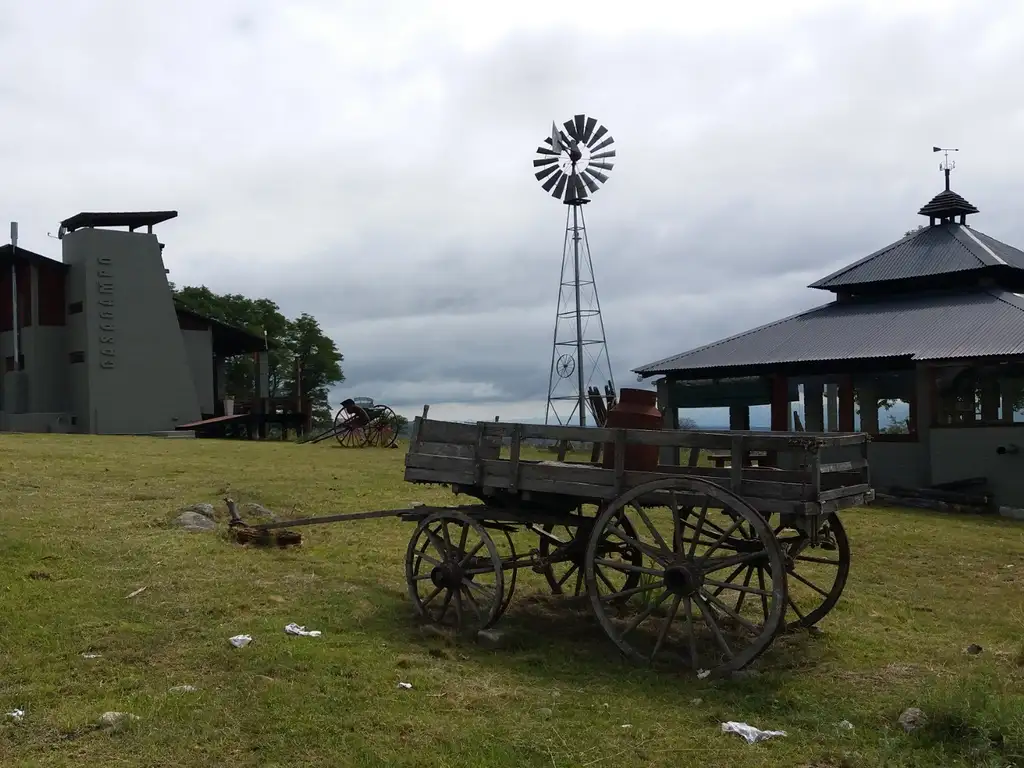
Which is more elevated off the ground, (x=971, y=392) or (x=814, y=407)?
(x=971, y=392)

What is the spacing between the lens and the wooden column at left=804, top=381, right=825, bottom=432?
23031 mm

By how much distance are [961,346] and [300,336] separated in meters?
43.3

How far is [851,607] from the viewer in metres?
9.51

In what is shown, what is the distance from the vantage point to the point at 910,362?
20.8 meters

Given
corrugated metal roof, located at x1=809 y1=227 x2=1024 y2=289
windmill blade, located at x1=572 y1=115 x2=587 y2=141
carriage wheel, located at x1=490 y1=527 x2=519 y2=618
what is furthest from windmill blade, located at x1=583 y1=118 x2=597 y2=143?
carriage wheel, located at x1=490 y1=527 x2=519 y2=618

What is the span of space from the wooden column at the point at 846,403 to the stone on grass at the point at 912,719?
656 inches

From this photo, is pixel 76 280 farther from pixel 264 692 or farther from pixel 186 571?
pixel 264 692

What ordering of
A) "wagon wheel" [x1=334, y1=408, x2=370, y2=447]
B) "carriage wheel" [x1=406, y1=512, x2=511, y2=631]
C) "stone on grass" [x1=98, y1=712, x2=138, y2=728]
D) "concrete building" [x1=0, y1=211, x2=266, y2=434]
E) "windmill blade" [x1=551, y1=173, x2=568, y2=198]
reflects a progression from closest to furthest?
"stone on grass" [x1=98, y1=712, x2=138, y2=728]
"carriage wheel" [x1=406, y1=512, x2=511, y2=631]
"wagon wheel" [x1=334, y1=408, x2=370, y2=447]
"concrete building" [x1=0, y1=211, x2=266, y2=434]
"windmill blade" [x1=551, y1=173, x2=568, y2=198]

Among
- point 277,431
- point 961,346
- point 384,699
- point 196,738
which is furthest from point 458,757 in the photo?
point 277,431

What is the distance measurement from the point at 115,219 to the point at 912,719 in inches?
1350

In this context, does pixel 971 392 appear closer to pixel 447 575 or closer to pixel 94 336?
pixel 447 575

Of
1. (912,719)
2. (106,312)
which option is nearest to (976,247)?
(912,719)

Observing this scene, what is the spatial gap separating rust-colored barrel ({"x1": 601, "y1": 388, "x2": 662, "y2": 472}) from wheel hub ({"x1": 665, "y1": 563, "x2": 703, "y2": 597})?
1273mm

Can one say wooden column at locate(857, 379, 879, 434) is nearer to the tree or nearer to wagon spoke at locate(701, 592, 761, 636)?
wagon spoke at locate(701, 592, 761, 636)
